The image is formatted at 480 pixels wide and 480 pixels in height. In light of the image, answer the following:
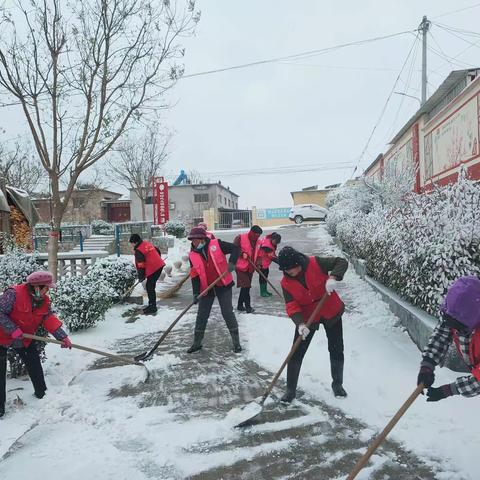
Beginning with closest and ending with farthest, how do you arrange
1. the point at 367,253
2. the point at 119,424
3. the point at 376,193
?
the point at 119,424 → the point at 367,253 → the point at 376,193

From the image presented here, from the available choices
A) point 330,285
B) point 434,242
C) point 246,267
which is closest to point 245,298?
point 246,267

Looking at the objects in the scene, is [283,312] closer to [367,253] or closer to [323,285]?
[367,253]

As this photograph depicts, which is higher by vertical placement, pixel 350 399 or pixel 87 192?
pixel 87 192

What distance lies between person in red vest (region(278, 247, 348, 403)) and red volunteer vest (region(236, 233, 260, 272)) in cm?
383

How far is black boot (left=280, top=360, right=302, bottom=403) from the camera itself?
3.95m

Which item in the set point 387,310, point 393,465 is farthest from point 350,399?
point 387,310

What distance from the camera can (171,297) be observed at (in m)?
9.47

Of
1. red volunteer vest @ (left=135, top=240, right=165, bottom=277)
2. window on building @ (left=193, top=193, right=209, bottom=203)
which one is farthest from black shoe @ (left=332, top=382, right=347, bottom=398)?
window on building @ (left=193, top=193, right=209, bottom=203)

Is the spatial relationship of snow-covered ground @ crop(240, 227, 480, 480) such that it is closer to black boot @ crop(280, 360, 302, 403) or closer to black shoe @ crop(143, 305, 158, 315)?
black boot @ crop(280, 360, 302, 403)

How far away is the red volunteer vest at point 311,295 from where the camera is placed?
150 inches

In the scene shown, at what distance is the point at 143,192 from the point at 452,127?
2057 centimetres

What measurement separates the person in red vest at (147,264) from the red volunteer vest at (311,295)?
4272 mm

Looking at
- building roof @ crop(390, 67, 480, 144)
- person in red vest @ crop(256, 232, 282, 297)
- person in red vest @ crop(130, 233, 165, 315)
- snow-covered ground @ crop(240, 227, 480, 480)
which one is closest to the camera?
snow-covered ground @ crop(240, 227, 480, 480)

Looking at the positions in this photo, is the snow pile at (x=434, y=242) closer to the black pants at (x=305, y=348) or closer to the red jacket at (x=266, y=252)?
the black pants at (x=305, y=348)
